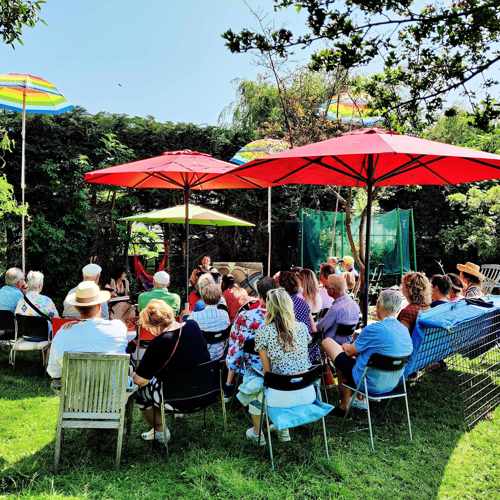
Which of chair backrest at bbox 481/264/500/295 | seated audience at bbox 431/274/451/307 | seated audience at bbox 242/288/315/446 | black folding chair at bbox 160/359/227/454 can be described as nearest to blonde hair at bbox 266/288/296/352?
seated audience at bbox 242/288/315/446

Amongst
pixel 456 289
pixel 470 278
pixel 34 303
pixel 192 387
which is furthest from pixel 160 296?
pixel 470 278

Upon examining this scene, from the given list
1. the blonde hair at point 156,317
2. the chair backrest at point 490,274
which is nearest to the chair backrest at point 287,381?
the blonde hair at point 156,317

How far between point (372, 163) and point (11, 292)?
4.15m

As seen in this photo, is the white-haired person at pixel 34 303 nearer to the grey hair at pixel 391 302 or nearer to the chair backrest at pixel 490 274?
the grey hair at pixel 391 302

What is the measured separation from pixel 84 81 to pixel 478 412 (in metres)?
10.6

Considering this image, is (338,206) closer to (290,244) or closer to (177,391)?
(290,244)

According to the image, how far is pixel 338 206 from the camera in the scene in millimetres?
11812

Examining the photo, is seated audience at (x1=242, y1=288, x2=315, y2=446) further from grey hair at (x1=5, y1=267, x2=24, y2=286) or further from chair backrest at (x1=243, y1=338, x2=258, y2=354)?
grey hair at (x1=5, y1=267, x2=24, y2=286)

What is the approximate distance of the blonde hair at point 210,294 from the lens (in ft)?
13.9

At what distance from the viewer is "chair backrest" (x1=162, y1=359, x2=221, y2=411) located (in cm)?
337

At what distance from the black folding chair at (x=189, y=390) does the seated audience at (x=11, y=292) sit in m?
2.70

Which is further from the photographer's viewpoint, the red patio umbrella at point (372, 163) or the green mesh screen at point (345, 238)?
the green mesh screen at point (345, 238)

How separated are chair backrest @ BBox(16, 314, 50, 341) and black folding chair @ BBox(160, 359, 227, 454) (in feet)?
7.16

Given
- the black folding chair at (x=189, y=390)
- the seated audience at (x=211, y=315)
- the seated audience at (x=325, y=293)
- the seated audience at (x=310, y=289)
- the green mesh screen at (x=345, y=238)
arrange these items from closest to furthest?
the black folding chair at (x=189, y=390)
the seated audience at (x=211, y=315)
the seated audience at (x=310, y=289)
the seated audience at (x=325, y=293)
the green mesh screen at (x=345, y=238)
